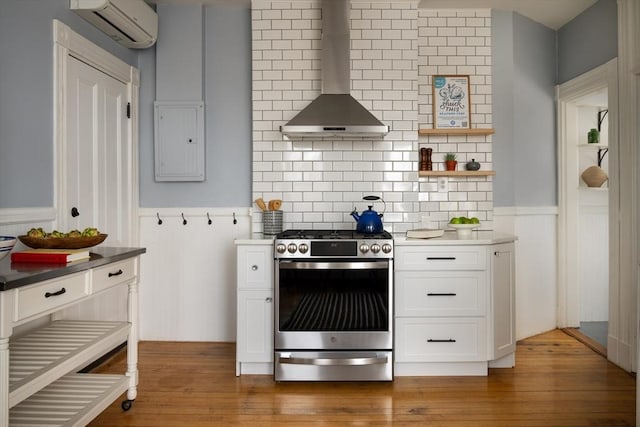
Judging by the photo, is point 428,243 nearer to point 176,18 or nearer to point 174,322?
point 174,322

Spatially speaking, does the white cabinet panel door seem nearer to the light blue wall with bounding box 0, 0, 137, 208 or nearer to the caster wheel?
the light blue wall with bounding box 0, 0, 137, 208

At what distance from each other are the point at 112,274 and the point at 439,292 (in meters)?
2.08

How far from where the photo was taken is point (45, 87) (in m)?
2.80

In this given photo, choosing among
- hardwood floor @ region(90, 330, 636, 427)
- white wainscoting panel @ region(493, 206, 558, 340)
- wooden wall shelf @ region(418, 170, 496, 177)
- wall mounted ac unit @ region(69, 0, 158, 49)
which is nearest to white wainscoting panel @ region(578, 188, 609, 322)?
white wainscoting panel @ region(493, 206, 558, 340)

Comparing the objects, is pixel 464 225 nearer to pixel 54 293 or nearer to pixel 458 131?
pixel 458 131

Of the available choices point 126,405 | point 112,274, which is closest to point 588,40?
point 112,274

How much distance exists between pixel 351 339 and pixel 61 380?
5.75 feet

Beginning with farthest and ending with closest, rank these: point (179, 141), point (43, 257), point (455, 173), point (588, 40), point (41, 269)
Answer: point (179, 141), point (588, 40), point (455, 173), point (43, 257), point (41, 269)

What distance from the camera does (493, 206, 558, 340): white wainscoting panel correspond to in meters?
4.10

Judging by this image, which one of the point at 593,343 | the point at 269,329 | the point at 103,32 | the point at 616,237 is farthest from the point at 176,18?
Result: the point at 593,343

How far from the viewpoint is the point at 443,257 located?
3.21 m

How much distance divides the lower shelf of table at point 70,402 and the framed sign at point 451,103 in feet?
9.97

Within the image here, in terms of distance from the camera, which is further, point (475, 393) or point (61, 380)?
point (475, 393)

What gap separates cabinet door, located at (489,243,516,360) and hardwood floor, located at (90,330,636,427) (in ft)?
0.70
